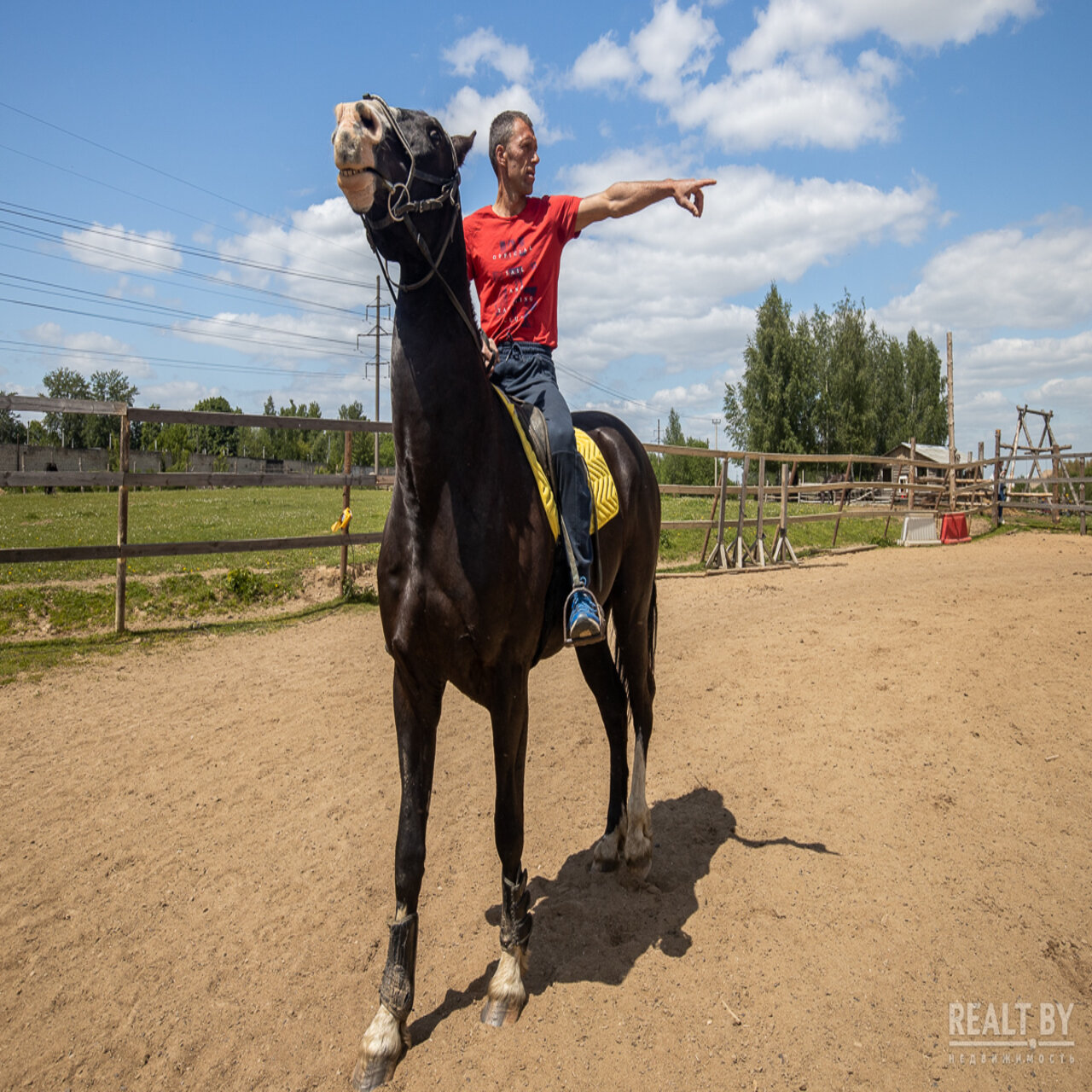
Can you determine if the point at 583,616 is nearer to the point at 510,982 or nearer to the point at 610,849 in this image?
the point at 510,982

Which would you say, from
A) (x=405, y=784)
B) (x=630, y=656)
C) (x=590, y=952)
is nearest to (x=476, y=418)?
(x=405, y=784)

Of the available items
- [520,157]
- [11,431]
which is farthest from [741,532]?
[11,431]

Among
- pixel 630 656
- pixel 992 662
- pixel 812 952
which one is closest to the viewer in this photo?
pixel 812 952

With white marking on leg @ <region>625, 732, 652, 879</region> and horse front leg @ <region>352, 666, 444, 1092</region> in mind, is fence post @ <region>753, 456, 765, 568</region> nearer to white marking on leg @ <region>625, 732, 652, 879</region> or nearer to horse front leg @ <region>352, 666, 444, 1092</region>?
white marking on leg @ <region>625, 732, 652, 879</region>

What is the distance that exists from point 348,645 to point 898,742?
18.7 ft

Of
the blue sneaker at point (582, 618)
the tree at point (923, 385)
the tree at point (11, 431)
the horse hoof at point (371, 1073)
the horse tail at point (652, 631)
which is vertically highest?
the tree at point (923, 385)

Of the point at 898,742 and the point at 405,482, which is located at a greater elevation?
the point at 405,482

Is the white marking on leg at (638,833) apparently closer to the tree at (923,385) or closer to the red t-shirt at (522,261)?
the red t-shirt at (522,261)

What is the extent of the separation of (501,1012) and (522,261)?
130 inches

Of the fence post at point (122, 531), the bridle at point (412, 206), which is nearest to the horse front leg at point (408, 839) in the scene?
the bridle at point (412, 206)

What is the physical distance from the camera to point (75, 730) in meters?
5.71

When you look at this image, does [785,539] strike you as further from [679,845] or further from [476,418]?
[476,418]

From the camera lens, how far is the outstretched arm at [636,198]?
3.23 m

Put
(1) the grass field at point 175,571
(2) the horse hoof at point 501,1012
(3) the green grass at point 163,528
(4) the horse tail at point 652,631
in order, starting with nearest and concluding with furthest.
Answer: (2) the horse hoof at point 501,1012 < (4) the horse tail at point 652,631 < (1) the grass field at point 175,571 < (3) the green grass at point 163,528
